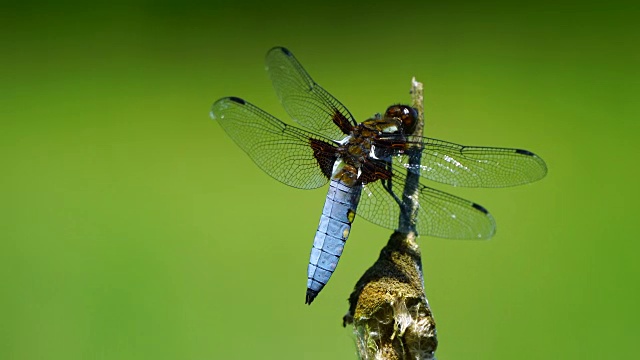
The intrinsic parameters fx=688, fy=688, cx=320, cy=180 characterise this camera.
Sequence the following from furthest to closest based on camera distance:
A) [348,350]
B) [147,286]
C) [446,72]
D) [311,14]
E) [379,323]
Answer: [311,14] < [446,72] < [147,286] < [348,350] < [379,323]

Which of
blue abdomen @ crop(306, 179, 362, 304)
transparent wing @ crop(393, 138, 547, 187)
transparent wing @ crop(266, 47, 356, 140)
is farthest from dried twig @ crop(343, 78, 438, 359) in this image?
transparent wing @ crop(266, 47, 356, 140)

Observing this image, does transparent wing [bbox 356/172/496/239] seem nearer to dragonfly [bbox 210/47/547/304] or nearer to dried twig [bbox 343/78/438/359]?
dragonfly [bbox 210/47/547/304]

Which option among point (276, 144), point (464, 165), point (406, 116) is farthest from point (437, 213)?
point (276, 144)

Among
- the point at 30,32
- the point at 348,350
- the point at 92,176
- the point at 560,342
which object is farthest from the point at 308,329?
the point at 30,32

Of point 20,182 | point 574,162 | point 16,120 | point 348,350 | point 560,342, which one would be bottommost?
point 348,350

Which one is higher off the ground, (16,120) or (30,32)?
(30,32)

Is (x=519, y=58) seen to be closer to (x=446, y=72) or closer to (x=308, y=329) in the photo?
(x=446, y=72)

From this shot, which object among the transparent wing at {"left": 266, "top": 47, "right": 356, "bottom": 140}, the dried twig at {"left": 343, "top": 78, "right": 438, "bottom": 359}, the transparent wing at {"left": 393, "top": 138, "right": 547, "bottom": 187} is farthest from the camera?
the transparent wing at {"left": 266, "top": 47, "right": 356, "bottom": 140}
